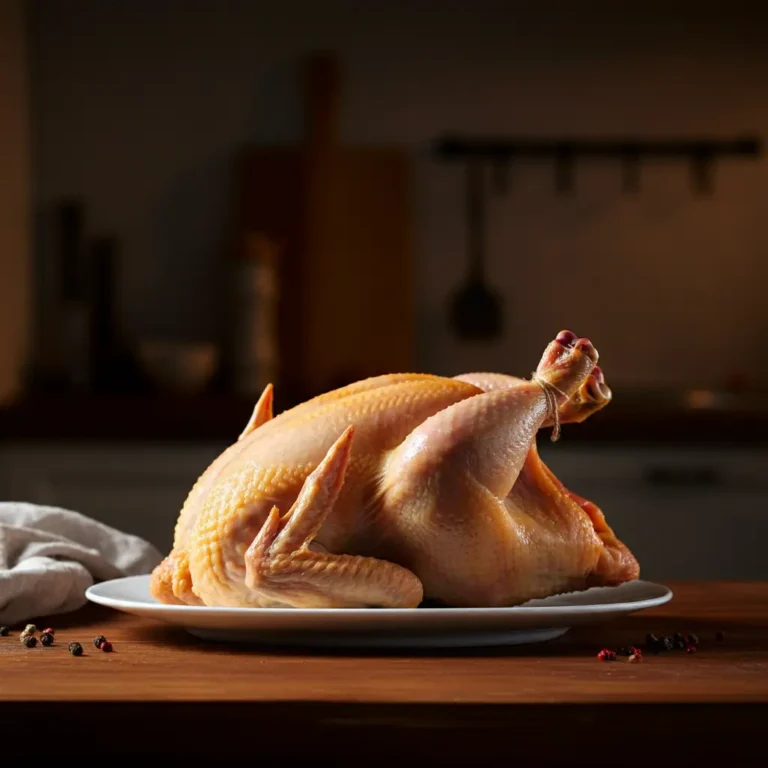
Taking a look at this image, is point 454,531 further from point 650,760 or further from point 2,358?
point 2,358

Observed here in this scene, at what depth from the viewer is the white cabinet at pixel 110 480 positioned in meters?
2.49

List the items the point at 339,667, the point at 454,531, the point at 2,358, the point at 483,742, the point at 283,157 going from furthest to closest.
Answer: the point at 283,157, the point at 2,358, the point at 454,531, the point at 339,667, the point at 483,742

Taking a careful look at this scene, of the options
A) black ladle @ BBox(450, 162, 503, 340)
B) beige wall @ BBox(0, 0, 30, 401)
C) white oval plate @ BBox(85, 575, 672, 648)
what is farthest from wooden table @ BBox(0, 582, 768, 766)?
black ladle @ BBox(450, 162, 503, 340)

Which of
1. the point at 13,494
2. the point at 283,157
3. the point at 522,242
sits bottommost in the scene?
the point at 13,494

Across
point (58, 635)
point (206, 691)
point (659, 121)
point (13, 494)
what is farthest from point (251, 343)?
point (206, 691)

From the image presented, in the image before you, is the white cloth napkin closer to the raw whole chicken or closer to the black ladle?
the raw whole chicken

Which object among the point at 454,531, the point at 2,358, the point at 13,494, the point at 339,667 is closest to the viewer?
the point at 339,667

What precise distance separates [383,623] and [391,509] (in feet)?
0.31

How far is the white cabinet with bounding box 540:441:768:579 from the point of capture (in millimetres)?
2463

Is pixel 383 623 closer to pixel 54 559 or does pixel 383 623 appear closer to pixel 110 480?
pixel 54 559

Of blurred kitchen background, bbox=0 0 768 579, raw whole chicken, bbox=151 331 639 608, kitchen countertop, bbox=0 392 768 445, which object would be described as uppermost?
blurred kitchen background, bbox=0 0 768 579

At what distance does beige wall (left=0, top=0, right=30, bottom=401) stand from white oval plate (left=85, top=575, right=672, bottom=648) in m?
2.14

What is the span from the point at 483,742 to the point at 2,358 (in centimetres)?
245

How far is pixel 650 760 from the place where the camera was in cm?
61
